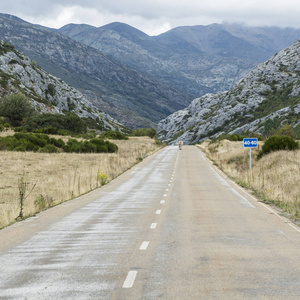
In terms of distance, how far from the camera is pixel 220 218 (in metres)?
12.5

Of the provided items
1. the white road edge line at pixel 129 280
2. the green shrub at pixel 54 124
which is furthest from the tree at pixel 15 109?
the white road edge line at pixel 129 280

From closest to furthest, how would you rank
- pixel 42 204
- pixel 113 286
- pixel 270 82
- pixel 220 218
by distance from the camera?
1. pixel 113 286
2. pixel 220 218
3. pixel 42 204
4. pixel 270 82

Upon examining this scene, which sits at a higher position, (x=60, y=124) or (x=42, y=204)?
(x=60, y=124)

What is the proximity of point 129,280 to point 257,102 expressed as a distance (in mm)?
153306

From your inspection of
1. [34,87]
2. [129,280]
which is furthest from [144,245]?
[34,87]

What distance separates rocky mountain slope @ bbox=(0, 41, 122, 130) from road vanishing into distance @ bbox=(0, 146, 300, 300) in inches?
3304

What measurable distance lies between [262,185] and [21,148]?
27.6 m

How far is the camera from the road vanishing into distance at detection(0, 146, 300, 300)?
577 centimetres

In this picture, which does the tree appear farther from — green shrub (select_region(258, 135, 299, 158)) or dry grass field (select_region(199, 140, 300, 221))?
green shrub (select_region(258, 135, 299, 158))

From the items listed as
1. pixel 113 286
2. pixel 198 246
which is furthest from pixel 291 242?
pixel 113 286

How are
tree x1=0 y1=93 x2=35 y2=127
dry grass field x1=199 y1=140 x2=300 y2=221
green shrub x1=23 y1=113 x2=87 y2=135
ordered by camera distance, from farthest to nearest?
tree x1=0 y1=93 x2=35 y2=127 → green shrub x1=23 y1=113 x2=87 y2=135 → dry grass field x1=199 y1=140 x2=300 y2=221

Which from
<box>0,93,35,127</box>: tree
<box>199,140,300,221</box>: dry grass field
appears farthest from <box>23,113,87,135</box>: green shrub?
<box>199,140,300,221</box>: dry grass field

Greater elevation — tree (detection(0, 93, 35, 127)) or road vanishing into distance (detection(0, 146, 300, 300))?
tree (detection(0, 93, 35, 127))

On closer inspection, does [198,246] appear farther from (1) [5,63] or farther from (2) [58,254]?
(1) [5,63]
